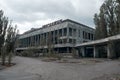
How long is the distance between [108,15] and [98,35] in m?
6.03

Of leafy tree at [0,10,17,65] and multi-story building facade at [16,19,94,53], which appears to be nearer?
leafy tree at [0,10,17,65]

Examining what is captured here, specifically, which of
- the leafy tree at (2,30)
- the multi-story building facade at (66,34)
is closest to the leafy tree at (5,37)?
the leafy tree at (2,30)

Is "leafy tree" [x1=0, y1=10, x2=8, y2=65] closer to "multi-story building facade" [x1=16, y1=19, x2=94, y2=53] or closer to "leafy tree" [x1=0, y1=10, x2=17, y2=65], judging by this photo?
"leafy tree" [x1=0, y1=10, x2=17, y2=65]

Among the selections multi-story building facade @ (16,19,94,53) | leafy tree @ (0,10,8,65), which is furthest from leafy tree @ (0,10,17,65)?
multi-story building facade @ (16,19,94,53)

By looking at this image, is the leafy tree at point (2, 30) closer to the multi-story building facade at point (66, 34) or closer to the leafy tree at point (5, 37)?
the leafy tree at point (5, 37)

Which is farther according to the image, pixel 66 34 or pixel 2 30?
pixel 66 34

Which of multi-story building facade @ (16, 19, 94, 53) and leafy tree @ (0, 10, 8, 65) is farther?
multi-story building facade @ (16, 19, 94, 53)

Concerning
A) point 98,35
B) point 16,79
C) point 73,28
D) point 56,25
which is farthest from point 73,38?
point 16,79

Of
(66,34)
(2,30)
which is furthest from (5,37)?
(66,34)

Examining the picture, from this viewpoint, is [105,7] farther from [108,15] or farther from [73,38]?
[73,38]

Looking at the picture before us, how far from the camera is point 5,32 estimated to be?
1047 inches

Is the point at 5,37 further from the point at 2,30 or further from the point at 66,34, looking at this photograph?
the point at 66,34

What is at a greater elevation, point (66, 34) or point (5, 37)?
point (66, 34)

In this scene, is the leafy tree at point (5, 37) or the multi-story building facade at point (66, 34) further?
the multi-story building facade at point (66, 34)
